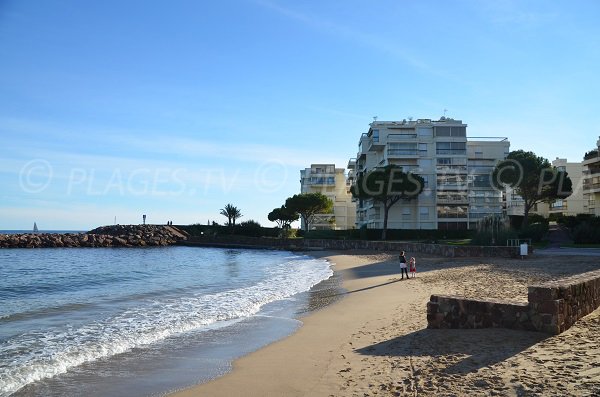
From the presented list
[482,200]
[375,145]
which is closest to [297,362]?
[482,200]

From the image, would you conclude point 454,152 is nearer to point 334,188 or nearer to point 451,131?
point 451,131

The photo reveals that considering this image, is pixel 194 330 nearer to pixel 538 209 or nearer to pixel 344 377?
pixel 344 377

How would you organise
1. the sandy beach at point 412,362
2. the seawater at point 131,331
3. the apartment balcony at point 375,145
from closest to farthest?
the sandy beach at point 412,362, the seawater at point 131,331, the apartment balcony at point 375,145

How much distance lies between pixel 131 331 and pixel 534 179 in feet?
193

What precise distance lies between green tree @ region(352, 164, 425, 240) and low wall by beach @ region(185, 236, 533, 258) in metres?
8.55

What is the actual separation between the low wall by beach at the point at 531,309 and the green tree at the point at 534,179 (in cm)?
5387

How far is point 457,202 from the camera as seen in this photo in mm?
72125

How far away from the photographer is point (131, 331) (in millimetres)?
13164

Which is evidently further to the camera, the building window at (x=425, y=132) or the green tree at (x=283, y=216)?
the green tree at (x=283, y=216)

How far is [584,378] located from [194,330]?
389 inches

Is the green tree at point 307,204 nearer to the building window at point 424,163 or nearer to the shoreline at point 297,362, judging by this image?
the building window at point 424,163

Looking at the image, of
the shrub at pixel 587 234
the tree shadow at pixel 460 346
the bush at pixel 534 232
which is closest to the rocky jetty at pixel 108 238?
the bush at pixel 534 232

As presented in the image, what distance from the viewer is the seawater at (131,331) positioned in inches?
352

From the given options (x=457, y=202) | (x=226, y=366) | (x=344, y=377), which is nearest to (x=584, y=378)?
(x=344, y=377)
